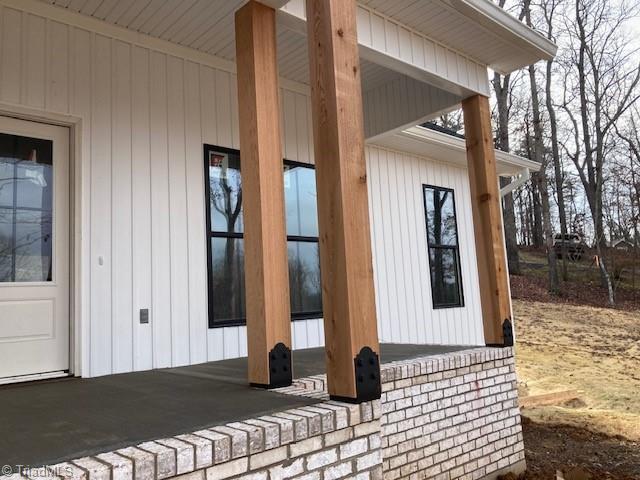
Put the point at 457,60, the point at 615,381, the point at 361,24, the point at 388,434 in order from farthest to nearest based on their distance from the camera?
the point at 615,381
the point at 457,60
the point at 361,24
the point at 388,434

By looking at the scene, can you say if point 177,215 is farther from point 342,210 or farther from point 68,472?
point 68,472

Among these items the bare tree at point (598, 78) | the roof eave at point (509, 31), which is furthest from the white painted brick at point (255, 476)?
the bare tree at point (598, 78)

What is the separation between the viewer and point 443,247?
668 centimetres

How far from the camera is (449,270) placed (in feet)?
22.0

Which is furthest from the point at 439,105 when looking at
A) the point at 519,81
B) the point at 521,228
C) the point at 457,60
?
the point at 521,228

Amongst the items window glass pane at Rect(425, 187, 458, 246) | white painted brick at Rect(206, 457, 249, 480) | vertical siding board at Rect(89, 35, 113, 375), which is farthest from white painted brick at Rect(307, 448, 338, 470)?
window glass pane at Rect(425, 187, 458, 246)

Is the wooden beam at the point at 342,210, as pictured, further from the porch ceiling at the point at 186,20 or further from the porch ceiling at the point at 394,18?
the porch ceiling at the point at 186,20

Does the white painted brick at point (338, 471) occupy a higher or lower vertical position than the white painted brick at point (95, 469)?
lower

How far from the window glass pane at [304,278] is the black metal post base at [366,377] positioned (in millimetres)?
2477

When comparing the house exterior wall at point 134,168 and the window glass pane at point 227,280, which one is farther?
the window glass pane at point 227,280

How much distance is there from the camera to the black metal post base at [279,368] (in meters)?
2.54

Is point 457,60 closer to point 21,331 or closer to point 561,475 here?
point 561,475

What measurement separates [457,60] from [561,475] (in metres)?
3.37

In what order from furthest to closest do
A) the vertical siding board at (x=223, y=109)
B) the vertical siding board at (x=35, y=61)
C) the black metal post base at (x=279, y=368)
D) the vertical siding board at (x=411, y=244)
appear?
the vertical siding board at (x=411, y=244) → the vertical siding board at (x=223, y=109) → the vertical siding board at (x=35, y=61) → the black metal post base at (x=279, y=368)
